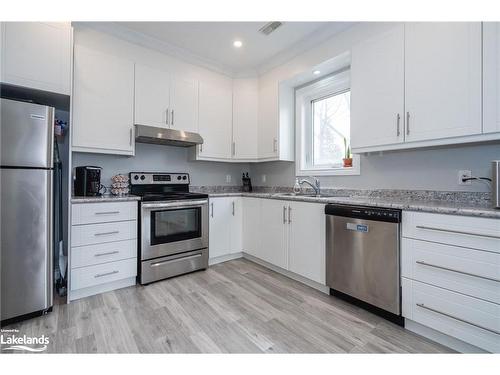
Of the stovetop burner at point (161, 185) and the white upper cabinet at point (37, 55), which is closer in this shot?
the white upper cabinet at point (37, 55)

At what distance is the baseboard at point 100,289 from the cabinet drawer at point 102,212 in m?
0.59

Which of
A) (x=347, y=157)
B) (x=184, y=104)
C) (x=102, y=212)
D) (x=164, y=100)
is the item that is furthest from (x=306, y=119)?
(x=102, y=212)

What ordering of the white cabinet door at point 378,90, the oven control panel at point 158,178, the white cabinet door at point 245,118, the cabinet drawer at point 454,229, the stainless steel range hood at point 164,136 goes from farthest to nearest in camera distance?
1. the white cabinet door at point 245,118
2. the oven control panel at point 158,178
3. the stainless steel range hood at point 164,136
4. the white cabinet door at point 378,90
5. the cabinet drawer at point 454,229

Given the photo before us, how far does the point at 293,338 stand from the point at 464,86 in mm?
2023

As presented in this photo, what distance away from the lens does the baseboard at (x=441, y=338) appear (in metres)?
1.38

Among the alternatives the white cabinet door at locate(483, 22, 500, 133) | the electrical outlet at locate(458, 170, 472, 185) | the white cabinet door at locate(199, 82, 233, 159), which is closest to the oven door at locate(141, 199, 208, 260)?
the white cabinet door at locate(199, 82, 233, 159)

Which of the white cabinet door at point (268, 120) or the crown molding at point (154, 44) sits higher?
the crown molding at point (154, 44)

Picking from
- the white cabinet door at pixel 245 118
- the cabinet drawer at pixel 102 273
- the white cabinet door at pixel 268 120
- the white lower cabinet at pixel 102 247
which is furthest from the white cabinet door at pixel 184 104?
the cabinet drawer at pixel 102 273

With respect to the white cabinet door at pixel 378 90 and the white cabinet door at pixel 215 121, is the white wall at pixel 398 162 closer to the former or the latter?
the white cabinet door at pixel 378 90

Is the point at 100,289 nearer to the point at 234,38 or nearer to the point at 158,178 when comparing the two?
the point at 158,178

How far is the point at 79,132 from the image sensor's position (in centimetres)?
221

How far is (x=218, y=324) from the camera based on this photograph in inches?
66.1

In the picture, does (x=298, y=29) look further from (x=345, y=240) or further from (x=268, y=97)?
(x=345, y=240)
